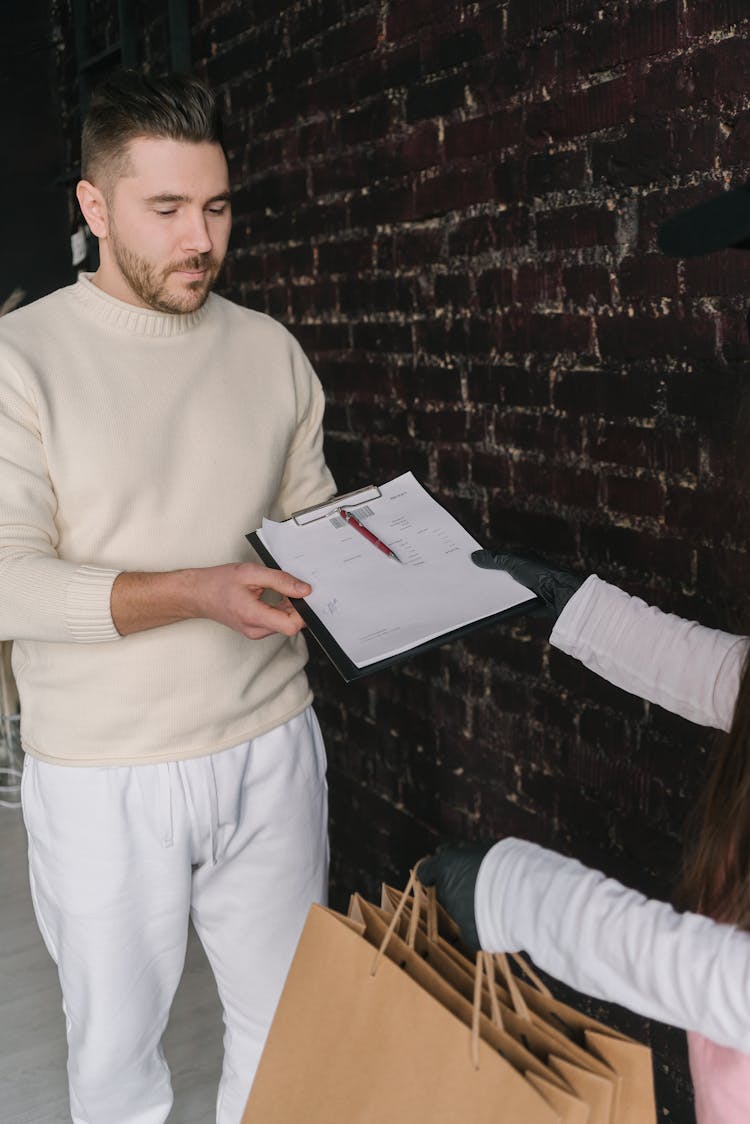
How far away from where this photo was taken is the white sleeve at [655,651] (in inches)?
55.4

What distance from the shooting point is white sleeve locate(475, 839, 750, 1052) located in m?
0.98

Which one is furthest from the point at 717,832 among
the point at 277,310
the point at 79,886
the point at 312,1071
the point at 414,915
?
the point at 277,310

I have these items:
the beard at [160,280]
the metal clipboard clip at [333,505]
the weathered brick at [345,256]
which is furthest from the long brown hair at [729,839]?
the weathered brick at [345,256]

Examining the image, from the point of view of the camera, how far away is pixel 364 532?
5.39 ft

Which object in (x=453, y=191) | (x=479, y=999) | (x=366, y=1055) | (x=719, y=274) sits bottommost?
(x=366, y=1055)

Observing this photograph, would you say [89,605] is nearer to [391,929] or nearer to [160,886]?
[160,886]

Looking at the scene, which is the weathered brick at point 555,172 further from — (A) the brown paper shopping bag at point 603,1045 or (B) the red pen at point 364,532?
(A) the brown paper shopping bag at point 603,1045

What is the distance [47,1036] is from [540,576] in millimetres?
1842

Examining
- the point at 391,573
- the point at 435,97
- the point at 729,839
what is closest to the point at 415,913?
the point at 729,839

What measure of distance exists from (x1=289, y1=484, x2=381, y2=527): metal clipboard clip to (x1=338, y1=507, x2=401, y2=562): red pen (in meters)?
0.02

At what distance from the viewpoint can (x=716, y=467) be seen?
1.71m

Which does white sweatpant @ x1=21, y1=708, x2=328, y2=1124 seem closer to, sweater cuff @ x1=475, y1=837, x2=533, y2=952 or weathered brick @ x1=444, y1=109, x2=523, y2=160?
sweater cuff @ x1=475, y1=837, x2=533, y2=952

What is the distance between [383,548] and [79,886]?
2.33 ft

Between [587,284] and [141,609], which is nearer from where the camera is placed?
[141,609]
